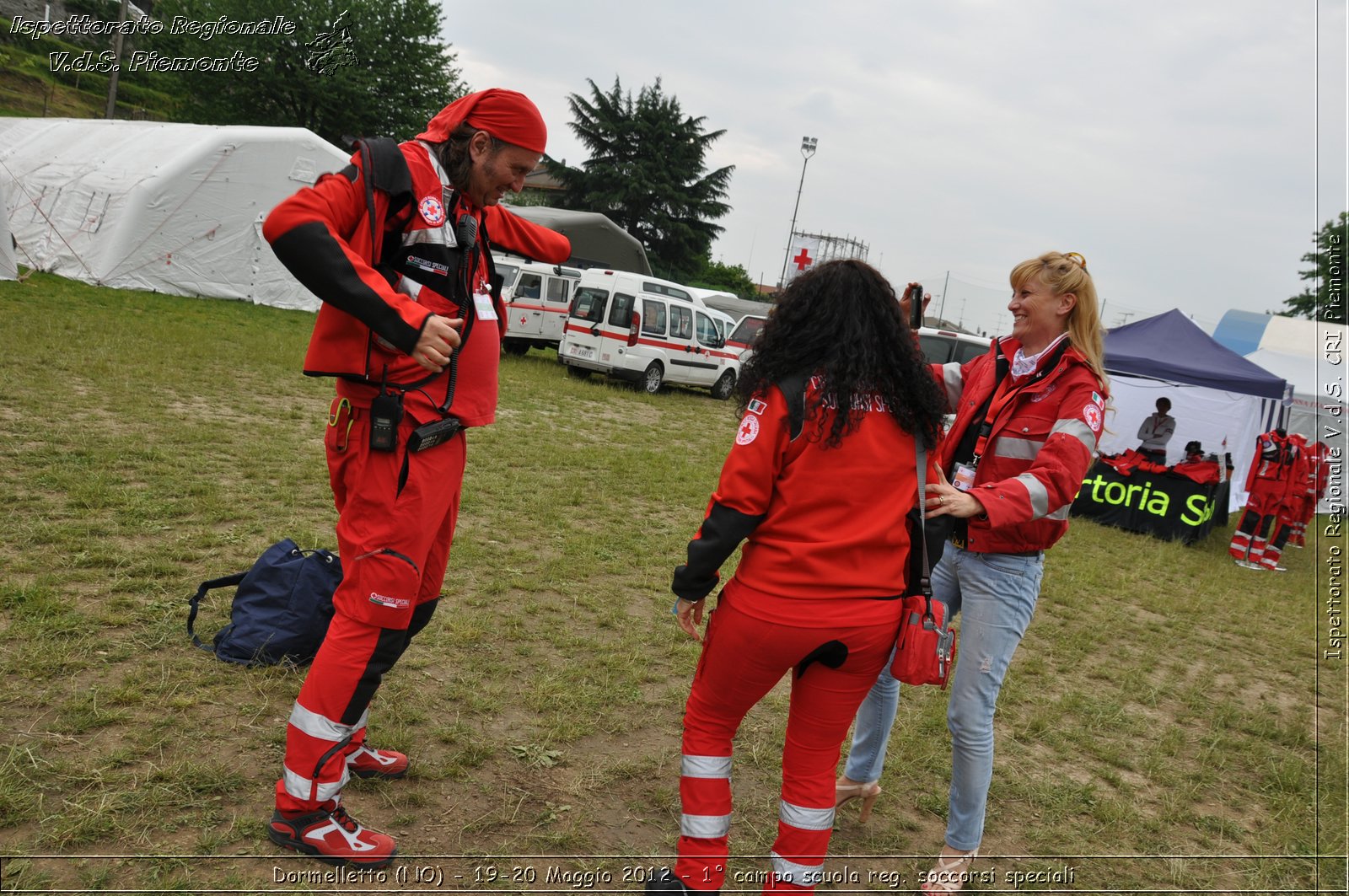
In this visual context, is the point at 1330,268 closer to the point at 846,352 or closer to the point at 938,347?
the point at 846,352

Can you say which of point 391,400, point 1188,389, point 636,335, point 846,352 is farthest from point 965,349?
point 391,400

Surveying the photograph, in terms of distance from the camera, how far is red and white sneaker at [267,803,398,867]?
254 cm

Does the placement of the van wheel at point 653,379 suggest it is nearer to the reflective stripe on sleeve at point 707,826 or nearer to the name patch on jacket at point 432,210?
the name patch on jacket at point 432,210

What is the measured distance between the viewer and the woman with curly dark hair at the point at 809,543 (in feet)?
7.50

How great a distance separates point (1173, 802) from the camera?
3.95 m

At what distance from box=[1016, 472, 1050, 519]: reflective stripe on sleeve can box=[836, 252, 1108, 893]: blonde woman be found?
A: 18 millimetres

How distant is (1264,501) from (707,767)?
11440mm

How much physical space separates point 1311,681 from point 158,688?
742cm

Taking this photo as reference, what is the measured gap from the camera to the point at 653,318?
16.6 meters

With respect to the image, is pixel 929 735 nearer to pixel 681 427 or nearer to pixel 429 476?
pixel 429 476

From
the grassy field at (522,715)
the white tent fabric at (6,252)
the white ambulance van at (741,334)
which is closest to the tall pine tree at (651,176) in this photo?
the white ambulance van at (741,334)

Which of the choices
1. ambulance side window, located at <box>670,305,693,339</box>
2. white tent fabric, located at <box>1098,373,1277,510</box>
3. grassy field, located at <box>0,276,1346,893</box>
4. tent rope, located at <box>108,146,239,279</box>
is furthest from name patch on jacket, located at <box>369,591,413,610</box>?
tent rope, located at <box>108,146,239,279</box>

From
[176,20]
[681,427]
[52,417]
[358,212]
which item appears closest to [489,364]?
[358,212]

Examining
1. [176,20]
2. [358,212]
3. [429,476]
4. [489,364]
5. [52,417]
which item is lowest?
[52,417]
